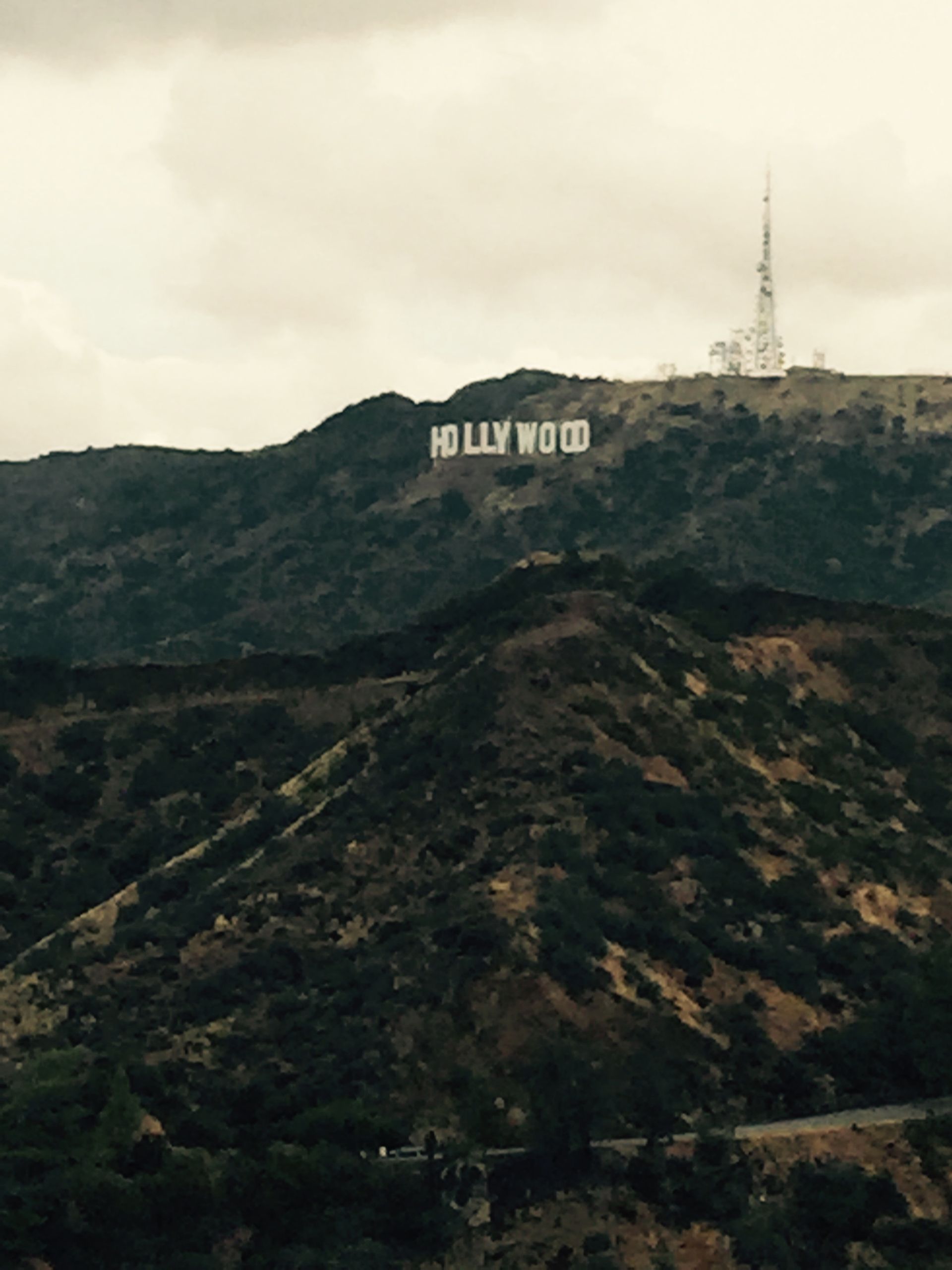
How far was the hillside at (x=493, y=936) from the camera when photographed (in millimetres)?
105312

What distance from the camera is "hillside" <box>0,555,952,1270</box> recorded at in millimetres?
105312

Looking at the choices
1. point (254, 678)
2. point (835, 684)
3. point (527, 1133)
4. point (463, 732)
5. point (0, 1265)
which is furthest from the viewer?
point (254, 678)

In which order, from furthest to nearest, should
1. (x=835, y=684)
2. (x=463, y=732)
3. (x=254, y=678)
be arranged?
1. (x=254, y=678)
2. (x=835, y=684)
3. (x=463, y=732)

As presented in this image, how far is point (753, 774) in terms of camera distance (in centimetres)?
14488

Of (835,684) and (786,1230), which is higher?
(835,684)

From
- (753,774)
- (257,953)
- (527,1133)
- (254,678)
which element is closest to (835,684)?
(753,774)

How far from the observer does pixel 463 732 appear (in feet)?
472

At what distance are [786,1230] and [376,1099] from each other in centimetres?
1807

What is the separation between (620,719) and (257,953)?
91.0 feet

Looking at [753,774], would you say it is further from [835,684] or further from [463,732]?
[835,684]

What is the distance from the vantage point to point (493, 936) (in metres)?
120

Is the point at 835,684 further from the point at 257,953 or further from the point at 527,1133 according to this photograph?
the point at 527,1133

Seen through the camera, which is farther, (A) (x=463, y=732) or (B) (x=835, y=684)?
(B) (x=835, y=684)

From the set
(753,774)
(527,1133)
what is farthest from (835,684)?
(527,1133)
